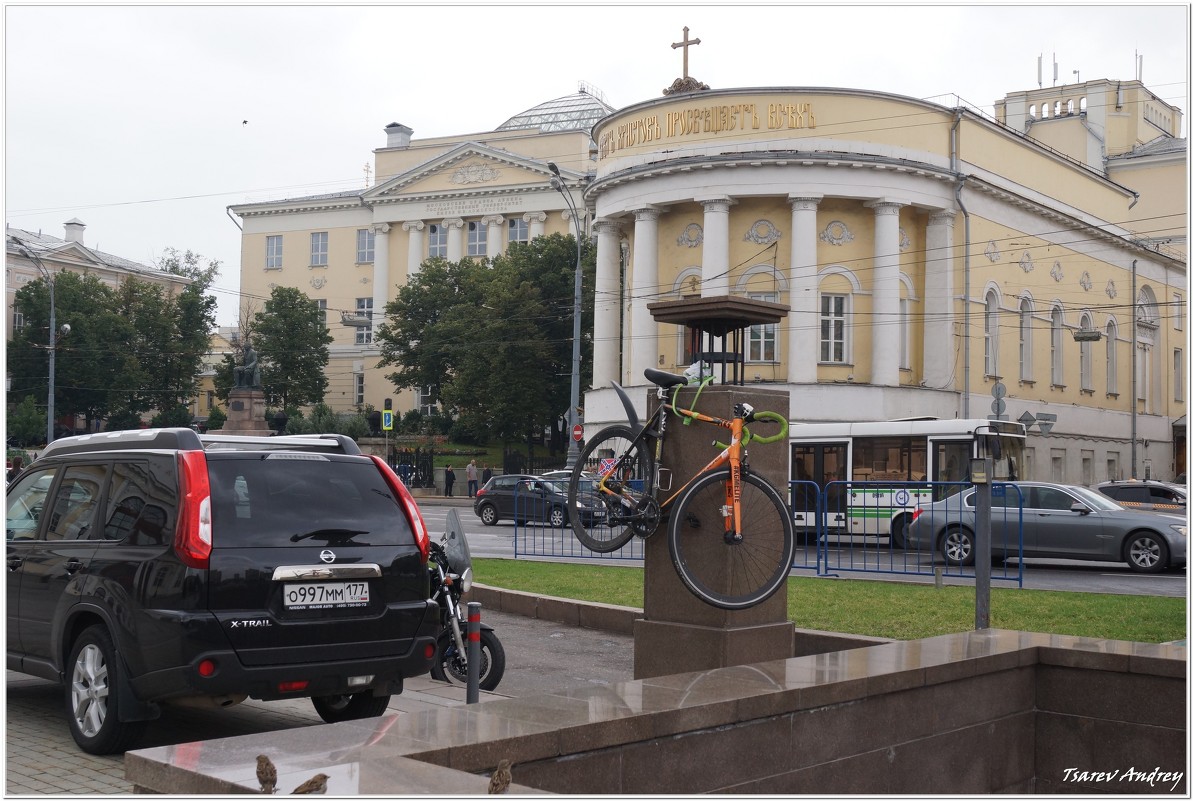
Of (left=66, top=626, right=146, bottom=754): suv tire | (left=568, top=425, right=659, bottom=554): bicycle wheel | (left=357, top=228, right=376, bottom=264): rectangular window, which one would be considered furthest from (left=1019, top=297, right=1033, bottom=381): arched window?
(left=66, top=626, right=146, bottom=754): suv tire

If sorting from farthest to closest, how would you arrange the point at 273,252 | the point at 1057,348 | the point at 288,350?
the point at 273,252 < the point at 288,350 < the point at 1057,348

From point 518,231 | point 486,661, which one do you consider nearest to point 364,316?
point 518,231

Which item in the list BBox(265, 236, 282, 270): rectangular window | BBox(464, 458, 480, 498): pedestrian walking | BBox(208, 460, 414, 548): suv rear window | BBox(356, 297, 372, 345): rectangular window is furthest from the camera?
BBox(265, 236, 282, 270): rectangular window

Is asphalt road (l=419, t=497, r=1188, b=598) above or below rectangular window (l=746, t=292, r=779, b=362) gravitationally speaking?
below

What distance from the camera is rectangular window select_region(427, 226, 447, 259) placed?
7638 cm

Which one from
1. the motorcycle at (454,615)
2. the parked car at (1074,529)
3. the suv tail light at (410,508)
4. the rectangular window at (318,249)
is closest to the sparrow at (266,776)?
the suv tail light at (410,508)

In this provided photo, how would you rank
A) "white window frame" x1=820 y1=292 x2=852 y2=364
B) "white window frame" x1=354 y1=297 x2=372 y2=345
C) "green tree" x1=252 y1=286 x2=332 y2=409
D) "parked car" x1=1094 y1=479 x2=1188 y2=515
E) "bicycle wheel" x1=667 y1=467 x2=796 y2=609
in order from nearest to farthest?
"bicycle wheel" x1=667 y1=467 x2=796 y2=609
"parked car" x1=1094 y1=479 x2=1188 y2=515
"white window frame" x1=820 y1=292 x2=852 y2=364
"green tree" x1=252 y1=286 x2=332 y2=409
"white window frame" x1=354 y1=297 x2=372 y2=345

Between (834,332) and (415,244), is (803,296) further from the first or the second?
(415,244)

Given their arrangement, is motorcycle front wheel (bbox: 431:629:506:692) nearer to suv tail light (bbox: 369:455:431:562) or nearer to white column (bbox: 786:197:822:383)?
suv tail light (bbox: 369:455:431:562)

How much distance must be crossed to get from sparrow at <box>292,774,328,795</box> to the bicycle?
4.75 m

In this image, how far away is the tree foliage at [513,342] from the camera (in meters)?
61.9

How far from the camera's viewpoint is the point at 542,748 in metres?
5.07

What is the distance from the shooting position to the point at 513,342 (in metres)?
61.9

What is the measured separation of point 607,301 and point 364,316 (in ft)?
110
